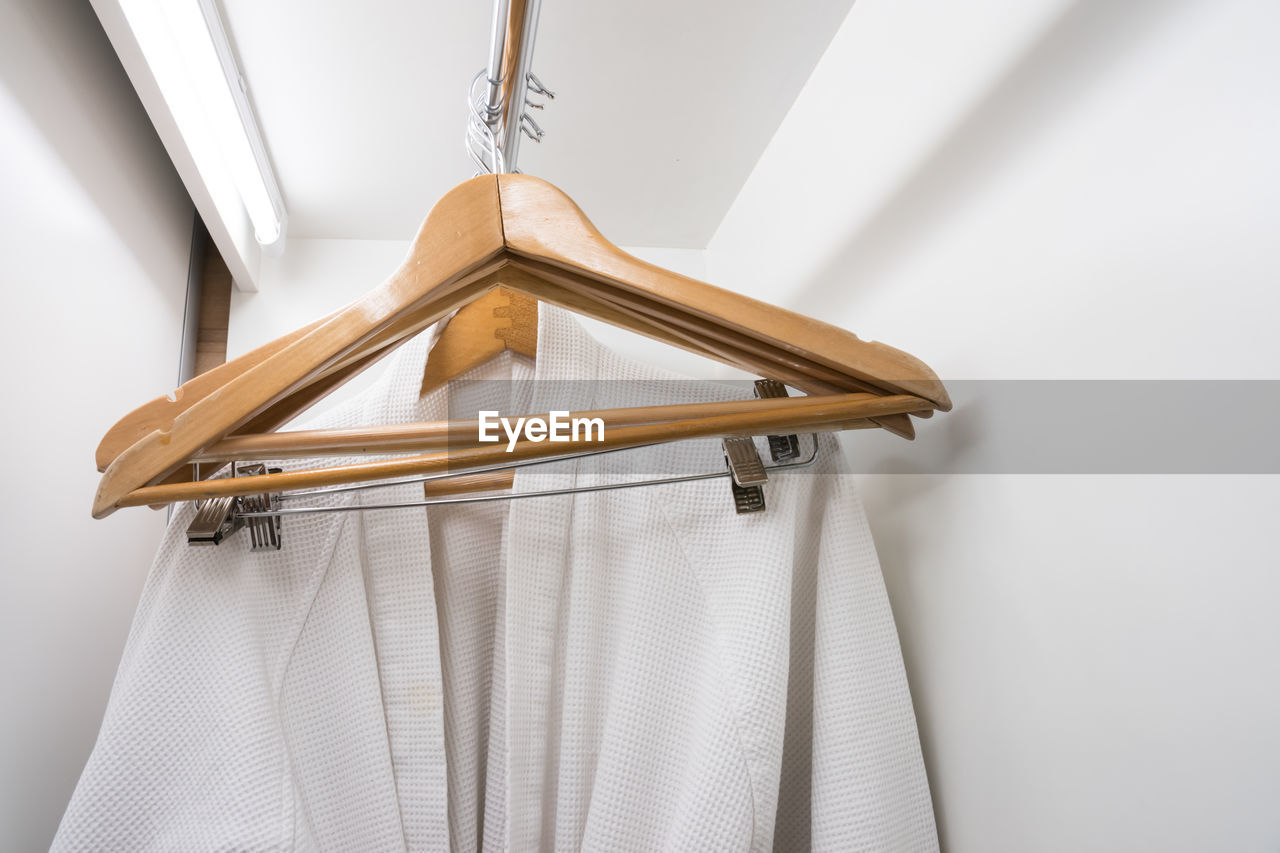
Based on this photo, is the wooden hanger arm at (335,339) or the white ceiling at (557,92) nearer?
the wooden hanger arm at (335,339)

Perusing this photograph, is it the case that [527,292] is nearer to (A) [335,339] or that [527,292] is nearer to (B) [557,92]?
(A) [335,339]

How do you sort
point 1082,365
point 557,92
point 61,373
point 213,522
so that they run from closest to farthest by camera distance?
point 1082,365 < point 213,522 < point 61,373 < point 557,92

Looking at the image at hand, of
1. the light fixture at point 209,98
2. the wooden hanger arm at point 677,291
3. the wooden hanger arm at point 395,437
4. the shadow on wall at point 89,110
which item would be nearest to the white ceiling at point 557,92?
the light fixture at point 209,98

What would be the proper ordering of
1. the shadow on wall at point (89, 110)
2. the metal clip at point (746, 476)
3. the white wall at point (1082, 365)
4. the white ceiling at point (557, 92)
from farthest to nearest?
the white ceiling at point (557, 92) < the shadow on wall at point (89, 110) < the metal clip at point (746, 476) < the white wall at point (1082, 365)

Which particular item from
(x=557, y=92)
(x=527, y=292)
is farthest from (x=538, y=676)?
(x=557, y=92)

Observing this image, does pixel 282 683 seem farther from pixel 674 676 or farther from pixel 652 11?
pixel 652 11

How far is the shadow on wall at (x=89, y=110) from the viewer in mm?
703

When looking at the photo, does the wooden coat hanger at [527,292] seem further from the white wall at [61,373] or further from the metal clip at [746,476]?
the white wall at [61,373]

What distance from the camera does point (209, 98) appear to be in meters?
0.84

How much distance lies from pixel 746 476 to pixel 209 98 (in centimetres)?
76

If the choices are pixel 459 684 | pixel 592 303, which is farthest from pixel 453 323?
pixel 459 684
